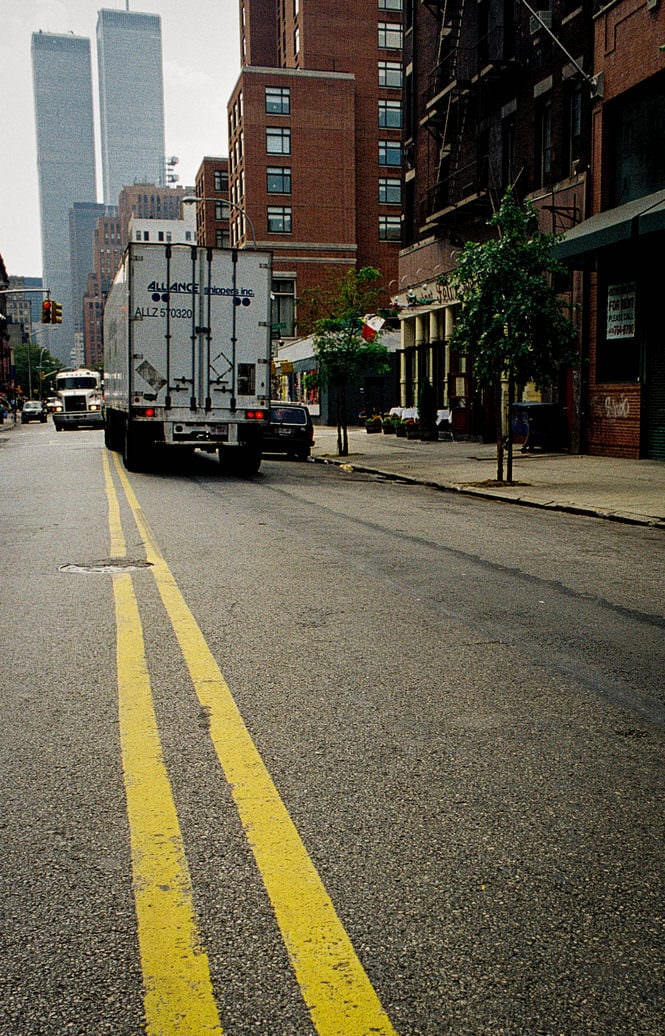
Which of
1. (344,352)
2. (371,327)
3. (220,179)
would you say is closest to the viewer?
(344,352)

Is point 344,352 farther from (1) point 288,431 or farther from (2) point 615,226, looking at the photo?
(2) point 615,226

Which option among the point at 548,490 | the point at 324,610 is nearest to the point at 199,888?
the point at 324,610

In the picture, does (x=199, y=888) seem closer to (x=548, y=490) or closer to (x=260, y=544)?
(x=260, y=544)

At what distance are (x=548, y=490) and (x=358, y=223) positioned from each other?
2739 inches

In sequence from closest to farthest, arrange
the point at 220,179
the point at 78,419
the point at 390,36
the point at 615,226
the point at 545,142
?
the point at 615,226 < the point at 545,142 < the point at 78,419 < the point at 390,36 < the point at 220,179

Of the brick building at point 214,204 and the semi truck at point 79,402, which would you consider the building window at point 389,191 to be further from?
the semi truck at point 79,402

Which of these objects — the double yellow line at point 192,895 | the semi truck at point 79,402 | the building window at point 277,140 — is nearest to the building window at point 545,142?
the double yellow line at point 192,895

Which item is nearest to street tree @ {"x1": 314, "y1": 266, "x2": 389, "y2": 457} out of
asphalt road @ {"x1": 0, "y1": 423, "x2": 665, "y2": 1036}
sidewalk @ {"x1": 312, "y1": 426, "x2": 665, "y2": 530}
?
sidewalk @ {"x1": 312, "y1": 426, "x2": 665, "y2": 530}

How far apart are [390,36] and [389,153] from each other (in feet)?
30.4

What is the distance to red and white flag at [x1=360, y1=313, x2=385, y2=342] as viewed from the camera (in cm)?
2819

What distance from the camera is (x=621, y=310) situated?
23172 mm

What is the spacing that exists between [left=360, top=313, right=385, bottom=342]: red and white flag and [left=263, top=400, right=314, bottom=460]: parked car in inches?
114

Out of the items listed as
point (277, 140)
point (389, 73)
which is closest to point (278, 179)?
point (277, 140)

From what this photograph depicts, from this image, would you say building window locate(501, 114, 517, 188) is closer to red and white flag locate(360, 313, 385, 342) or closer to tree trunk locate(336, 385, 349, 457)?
red and white flag locate(360, 313, 385, 342)
